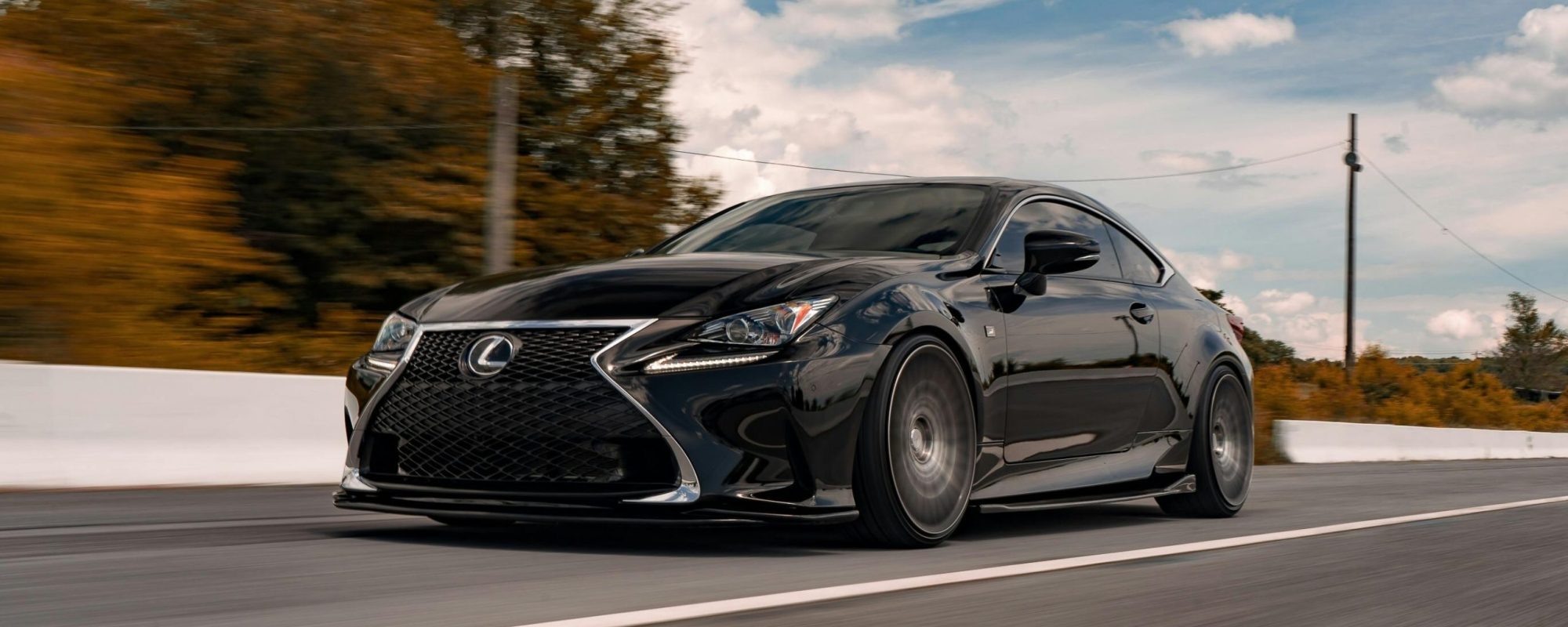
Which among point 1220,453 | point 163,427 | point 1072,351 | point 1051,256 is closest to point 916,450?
point 1051,256

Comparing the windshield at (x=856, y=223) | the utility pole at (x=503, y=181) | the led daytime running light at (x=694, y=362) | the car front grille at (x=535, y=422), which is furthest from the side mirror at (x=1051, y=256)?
the utility pole at (x=503, y=181)

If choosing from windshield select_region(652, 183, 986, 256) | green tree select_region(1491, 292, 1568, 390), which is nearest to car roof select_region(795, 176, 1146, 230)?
windshield select_region(652, 183, 986, 256)

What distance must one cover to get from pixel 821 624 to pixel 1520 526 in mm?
5676

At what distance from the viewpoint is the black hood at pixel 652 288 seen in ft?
16.8

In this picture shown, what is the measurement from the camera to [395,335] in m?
5.47

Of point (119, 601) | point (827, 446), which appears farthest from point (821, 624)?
point (119, 601)

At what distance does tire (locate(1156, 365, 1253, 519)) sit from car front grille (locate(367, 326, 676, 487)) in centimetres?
374

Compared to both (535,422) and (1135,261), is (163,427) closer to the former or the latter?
(535,422)

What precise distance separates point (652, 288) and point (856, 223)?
1.49m

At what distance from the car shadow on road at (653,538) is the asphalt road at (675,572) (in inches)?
0.9

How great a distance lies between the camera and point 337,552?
5.05 m

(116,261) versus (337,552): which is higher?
(116,261)

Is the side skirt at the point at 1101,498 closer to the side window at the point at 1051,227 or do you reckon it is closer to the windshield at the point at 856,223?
the side window at the point at 1051,227

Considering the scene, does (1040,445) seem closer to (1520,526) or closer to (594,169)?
(1520,526)
